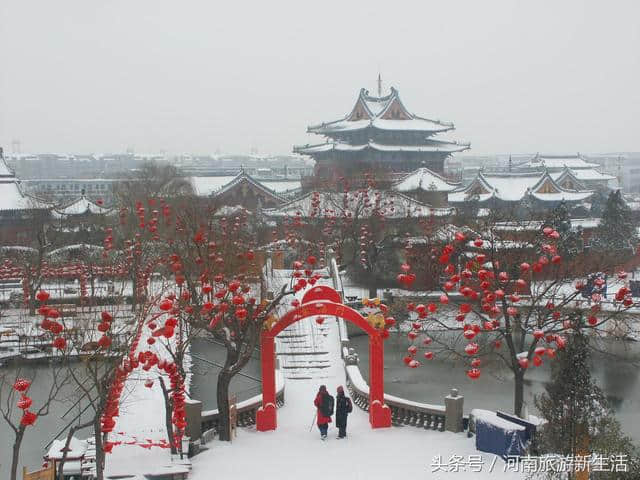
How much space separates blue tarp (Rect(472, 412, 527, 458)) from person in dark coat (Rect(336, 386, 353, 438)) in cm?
215

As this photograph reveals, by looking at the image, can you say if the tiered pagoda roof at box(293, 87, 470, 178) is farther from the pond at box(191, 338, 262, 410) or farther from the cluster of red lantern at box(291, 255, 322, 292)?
the cluster of red lantern at box(291, 255, 322, 292)

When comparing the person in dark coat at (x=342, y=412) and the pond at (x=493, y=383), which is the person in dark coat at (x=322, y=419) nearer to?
the person in dark coat at (x=342, y=412)

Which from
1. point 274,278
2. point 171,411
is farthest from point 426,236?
point 171,411

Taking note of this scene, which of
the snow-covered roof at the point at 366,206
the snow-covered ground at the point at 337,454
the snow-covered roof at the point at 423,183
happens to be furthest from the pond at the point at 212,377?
the snow-covered roof at the point at 423,183

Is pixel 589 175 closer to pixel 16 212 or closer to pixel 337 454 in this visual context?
pixel 16 212

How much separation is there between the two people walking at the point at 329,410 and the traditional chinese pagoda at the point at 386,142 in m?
31.7

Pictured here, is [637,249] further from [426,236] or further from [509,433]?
[509,433]

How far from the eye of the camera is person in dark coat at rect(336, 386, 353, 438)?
38.2ft

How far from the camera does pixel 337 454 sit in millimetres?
11117

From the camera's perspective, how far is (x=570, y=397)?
9.34 m

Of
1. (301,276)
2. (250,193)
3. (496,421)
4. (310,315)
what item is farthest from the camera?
(250,193)

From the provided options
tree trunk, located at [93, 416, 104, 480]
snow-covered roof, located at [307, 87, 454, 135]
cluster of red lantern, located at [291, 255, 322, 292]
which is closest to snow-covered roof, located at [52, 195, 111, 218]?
snow-covered roof, located at [307, 87, 454, 135]

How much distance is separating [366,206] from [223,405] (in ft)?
57.6

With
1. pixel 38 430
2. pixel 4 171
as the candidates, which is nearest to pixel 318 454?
pixel 38 430
